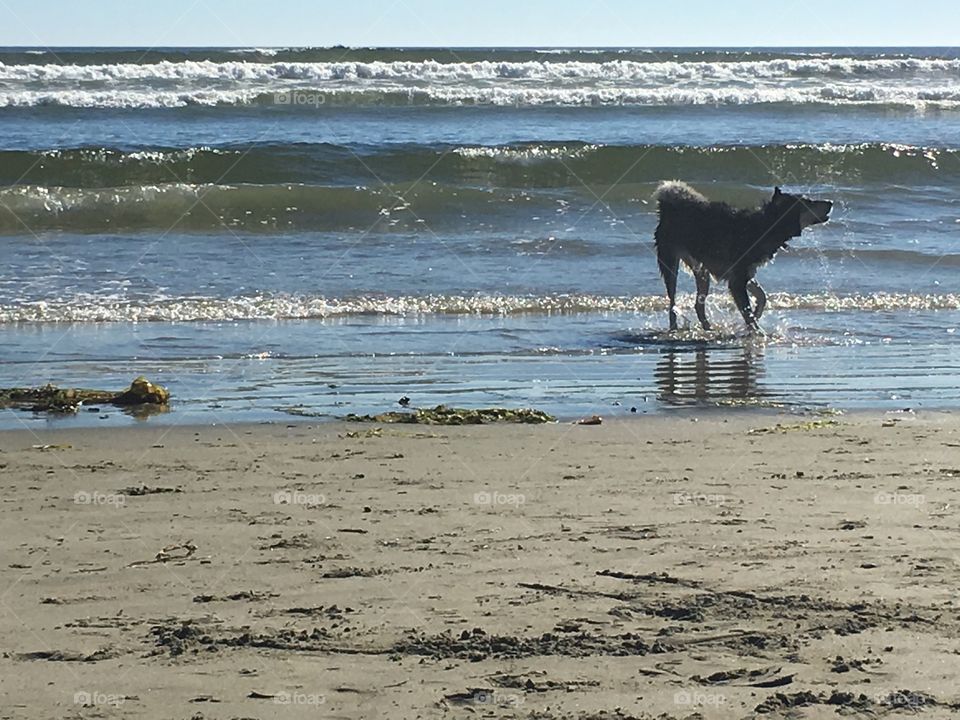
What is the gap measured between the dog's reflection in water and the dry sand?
5.40 ft

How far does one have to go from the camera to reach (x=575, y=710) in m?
3.80

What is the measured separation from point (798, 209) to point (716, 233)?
836 millimetres

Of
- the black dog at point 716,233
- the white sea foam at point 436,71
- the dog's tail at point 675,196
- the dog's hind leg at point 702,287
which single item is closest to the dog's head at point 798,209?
the black dog at point 716,233

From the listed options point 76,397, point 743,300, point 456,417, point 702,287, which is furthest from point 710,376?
point 76,397

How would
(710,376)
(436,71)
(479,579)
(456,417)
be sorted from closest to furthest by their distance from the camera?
(479,579) < (456,417) < (710,376) < (436,71)

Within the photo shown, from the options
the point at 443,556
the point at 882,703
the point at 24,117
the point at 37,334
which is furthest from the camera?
the point at 24,117

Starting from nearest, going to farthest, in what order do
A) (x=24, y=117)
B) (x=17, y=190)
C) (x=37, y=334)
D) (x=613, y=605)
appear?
(x=613, y=605), (x=37, y=334), (x=17, y=190), (x=24, y=117)

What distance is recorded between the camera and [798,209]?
12.7m

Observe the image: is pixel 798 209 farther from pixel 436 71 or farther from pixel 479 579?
pixel 436 71

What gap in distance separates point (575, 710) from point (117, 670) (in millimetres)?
1348

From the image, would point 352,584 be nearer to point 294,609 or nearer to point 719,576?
point 294,609

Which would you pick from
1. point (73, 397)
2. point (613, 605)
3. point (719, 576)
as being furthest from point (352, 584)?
point (73, 397)

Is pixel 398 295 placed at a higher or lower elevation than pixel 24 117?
lower

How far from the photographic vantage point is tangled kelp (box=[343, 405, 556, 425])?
799 centimetres
